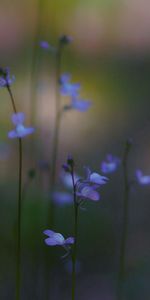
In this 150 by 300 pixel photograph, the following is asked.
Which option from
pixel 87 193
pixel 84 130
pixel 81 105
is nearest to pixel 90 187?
pixel 87 193

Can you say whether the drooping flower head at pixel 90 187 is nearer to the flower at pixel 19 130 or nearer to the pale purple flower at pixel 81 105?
the flower at pixel 19 130

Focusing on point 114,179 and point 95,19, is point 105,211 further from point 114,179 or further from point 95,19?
point 95,19

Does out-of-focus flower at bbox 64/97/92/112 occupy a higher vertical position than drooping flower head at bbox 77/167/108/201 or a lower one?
higher

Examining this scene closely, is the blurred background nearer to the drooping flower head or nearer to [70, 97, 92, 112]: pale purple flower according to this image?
[70, 97, 92, 112]: pale purple flower

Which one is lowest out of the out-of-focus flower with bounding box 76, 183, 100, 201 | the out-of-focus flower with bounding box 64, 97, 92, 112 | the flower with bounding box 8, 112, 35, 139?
the out-of-focus flower with bounding box 76, 183, 100, 201

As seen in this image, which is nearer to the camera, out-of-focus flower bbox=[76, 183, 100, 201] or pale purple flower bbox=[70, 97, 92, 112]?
out-of-focus flower bbox=[76, 183, 100, 201]

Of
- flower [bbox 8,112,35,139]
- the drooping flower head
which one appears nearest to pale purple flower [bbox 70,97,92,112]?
flower [bbox 8,112,35,139]

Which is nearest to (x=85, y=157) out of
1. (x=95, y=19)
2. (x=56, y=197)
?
(x=56, y=197)

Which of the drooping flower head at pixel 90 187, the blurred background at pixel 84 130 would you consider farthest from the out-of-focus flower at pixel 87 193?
the blurred background at pixel 84 130

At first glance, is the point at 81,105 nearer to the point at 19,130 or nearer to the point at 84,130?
the point at 19,130
